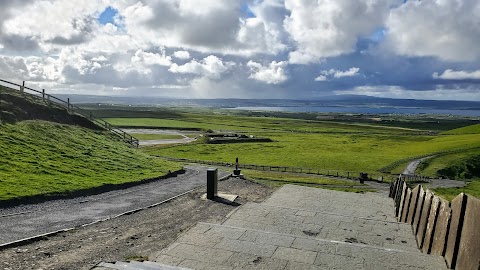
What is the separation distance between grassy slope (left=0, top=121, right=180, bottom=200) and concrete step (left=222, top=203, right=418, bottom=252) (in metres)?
13.3

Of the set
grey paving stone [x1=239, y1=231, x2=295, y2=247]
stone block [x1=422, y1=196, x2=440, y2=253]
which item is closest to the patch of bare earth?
grey paving stone [x1=239, y1=231, x2=295, y2=247]

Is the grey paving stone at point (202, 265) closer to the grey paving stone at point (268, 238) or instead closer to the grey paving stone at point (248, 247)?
the grey paving stone at point (248, 247)

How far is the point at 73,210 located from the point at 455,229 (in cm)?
1759

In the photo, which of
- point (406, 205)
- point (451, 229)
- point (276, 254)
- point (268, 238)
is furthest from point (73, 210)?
→ point (451, 229)

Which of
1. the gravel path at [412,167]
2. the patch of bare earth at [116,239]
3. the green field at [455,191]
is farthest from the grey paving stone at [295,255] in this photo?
the gravel path at [412,167]

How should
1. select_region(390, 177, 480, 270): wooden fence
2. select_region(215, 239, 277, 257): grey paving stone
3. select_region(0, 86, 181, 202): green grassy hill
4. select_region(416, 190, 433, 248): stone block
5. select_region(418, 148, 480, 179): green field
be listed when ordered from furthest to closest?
select_region(418, 148, 480, 179): green field
select_region(0, 86, 181, 202): green grassy hill
select_region(416, 190, 433, 248): stone block
select_region(215, 239, 277, 257): grey paving stone
select_region(390, 177, 480, 270): wooden fence

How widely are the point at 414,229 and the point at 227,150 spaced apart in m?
74.0

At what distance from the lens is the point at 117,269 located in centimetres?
894

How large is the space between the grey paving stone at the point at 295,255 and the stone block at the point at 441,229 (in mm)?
3595

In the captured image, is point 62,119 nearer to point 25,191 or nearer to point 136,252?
point 25,191

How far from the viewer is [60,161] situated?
104 ft

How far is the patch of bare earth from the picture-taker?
1198cm

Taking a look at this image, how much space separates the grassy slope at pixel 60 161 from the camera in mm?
24425

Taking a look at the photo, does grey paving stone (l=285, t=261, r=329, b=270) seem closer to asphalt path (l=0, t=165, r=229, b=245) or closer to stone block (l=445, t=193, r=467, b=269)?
stone block (l=445, t=193, r=467, b=269)
